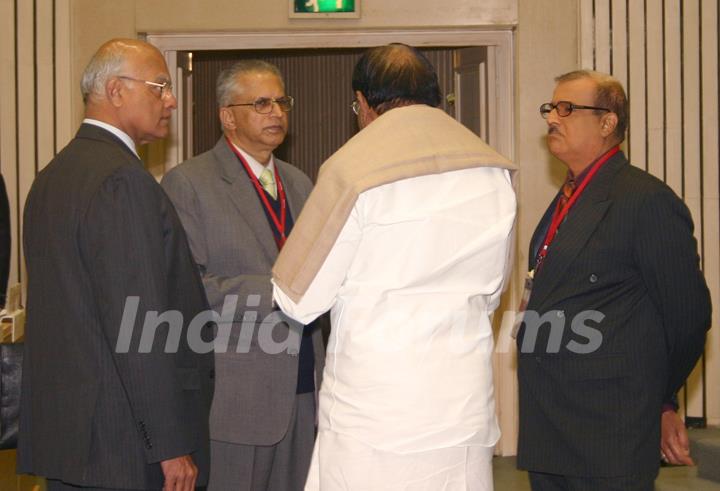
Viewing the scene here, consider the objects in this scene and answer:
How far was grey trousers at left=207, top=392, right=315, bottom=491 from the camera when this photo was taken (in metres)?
3.65

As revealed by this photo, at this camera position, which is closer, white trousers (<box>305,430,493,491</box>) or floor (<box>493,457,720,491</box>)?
white trousers (<box>305,430,493,491</box>)

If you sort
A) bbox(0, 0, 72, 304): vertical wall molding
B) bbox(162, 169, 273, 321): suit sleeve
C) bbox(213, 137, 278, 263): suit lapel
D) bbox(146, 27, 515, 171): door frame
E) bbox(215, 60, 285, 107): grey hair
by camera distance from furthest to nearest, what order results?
1. bbox(146, 27, 515, 171): door frame
2. bbox(0, 0, 72, 304): vertical wall molding
3. bbox(215, 60, 285, 107): grey hair
4. bbox(213, 137, 278, 263): suit lapel
5. bbox(162, 169, 273, 321): suit sleeve

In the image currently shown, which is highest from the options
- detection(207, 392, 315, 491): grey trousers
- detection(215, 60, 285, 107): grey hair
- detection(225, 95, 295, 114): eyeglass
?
detection(215, 60, 285, 107): grey hair

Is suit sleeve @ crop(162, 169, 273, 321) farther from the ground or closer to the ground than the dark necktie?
closer to the ground

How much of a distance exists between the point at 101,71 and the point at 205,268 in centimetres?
104

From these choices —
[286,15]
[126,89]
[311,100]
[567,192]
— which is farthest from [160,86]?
[311,100]

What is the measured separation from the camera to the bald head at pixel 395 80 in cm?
263

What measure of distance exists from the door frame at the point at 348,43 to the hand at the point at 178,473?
138 inches

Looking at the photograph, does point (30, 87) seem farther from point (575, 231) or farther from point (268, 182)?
point (575, 231)

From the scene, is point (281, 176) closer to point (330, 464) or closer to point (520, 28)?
point (330, 464)

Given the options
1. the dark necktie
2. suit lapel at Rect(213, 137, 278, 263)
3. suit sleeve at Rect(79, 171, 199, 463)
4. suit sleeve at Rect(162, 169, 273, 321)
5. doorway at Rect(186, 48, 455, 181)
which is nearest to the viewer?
suit sleeve at Rect(79, 171, 199, 463)

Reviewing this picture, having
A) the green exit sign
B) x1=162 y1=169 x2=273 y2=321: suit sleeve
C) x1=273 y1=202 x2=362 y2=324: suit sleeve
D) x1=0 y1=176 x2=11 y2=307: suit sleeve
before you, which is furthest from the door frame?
x1=273 y1=202 x2=362 y2=324: suit sleeve

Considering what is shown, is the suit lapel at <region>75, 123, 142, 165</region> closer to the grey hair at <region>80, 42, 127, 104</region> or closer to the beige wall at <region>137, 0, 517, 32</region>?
the grey hair at <region>80, 42, 127, 104</region>

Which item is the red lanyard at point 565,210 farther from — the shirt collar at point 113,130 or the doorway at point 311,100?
the doorway at point 311,100
